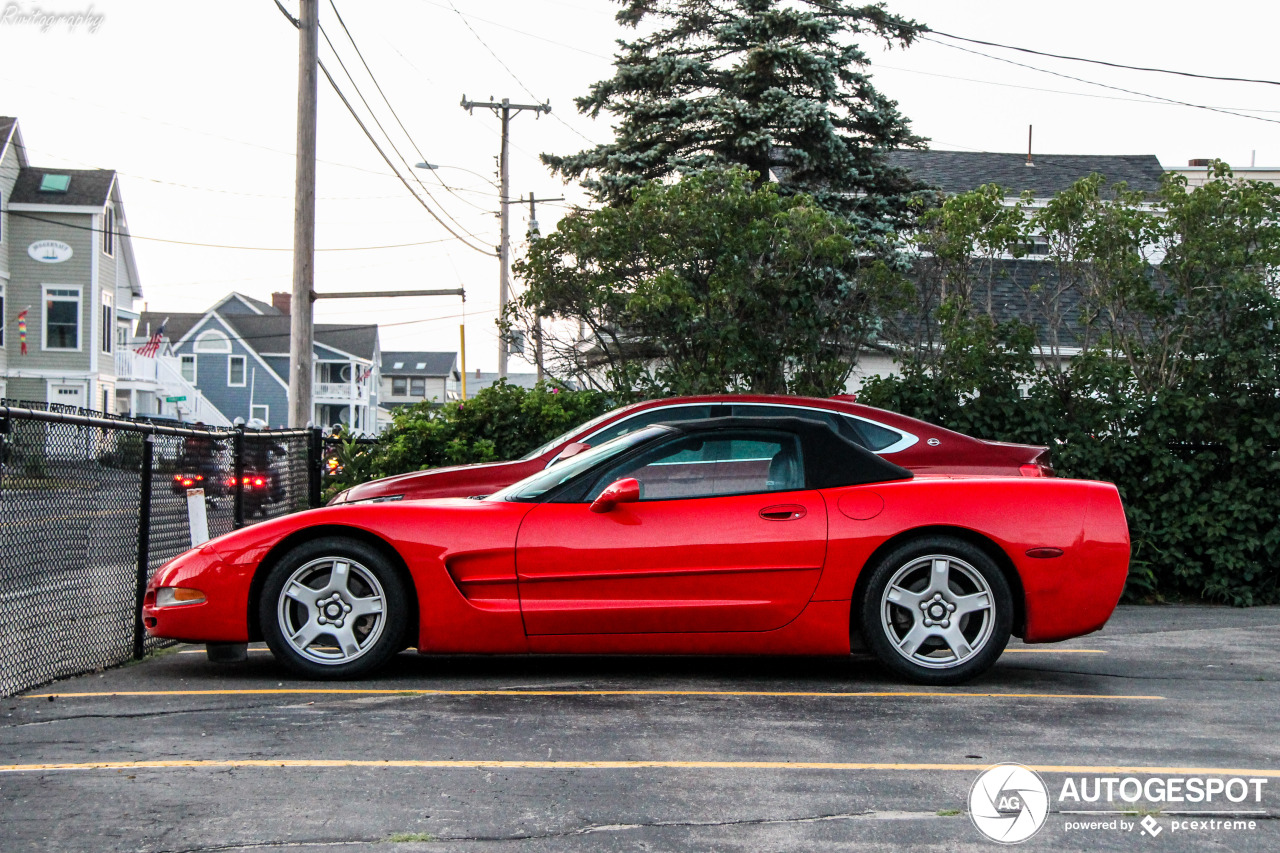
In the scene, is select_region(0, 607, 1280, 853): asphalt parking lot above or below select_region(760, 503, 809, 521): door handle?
below

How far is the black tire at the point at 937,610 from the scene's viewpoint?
603cm

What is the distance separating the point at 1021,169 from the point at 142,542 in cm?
2576

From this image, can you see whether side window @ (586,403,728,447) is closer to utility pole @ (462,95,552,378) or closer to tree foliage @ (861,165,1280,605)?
tree foliage @ (861,165,1280,605)

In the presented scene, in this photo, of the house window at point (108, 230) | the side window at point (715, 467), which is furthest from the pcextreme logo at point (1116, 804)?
the house window at point (108, 230)

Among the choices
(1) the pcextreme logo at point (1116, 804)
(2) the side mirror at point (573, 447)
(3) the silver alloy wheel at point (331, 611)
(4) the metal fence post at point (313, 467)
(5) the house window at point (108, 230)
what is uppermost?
(5) the house window at point (108, 230)

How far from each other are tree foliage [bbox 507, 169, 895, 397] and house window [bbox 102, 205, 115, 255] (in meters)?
30.3

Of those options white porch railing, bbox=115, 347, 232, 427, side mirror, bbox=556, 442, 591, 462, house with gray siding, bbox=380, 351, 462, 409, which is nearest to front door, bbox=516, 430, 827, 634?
side mirror, bbox=556, 442, 591, 462

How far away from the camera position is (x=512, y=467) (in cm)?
870

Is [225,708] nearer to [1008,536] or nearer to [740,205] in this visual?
[1008,536]

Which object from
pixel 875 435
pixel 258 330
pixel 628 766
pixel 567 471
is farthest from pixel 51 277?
pixel 628 766

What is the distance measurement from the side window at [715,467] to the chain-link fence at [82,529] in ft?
8.28

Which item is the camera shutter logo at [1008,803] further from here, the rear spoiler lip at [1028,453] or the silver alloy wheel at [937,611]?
the rear spoiler lip at [1028,453]

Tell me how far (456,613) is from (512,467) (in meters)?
2.77

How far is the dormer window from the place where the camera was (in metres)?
37.0
